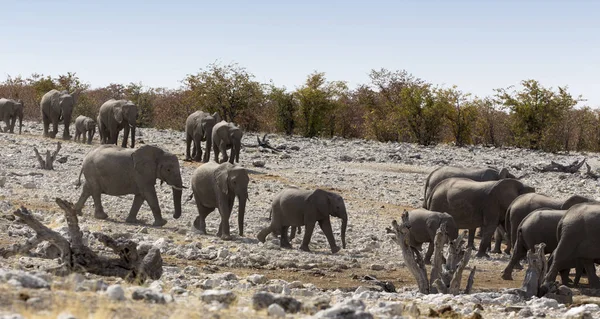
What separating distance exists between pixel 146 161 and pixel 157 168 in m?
0.26

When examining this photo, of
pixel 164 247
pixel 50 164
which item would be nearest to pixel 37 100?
pixel 50 164

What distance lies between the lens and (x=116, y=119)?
3080cm

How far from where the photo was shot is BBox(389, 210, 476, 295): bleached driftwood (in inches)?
470

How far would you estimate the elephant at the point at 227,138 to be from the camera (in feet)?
94.4

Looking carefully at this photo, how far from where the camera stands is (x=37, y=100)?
5209cm

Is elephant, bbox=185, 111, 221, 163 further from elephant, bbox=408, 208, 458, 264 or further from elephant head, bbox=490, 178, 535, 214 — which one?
elephant, bbox=408, 208, 458, 264

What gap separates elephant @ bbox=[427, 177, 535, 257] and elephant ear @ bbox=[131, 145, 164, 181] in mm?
5645

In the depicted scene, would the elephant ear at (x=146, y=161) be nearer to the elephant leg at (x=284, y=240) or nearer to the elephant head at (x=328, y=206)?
the elephant leg at (x=284, y=240)

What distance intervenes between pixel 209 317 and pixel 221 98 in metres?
38.2

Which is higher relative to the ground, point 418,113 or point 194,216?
point 418,113

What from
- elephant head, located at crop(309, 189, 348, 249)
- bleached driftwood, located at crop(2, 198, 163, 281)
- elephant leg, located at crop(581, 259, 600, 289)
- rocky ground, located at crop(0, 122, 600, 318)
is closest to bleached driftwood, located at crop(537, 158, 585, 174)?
rocky ground, located at crop(0, 122, 600, 318)

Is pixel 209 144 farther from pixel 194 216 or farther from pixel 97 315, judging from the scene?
pixel 97 315

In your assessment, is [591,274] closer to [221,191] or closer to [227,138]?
[221,191]

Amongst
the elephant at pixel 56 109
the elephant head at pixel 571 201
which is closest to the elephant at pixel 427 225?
the elephant head at pixel 571 201
